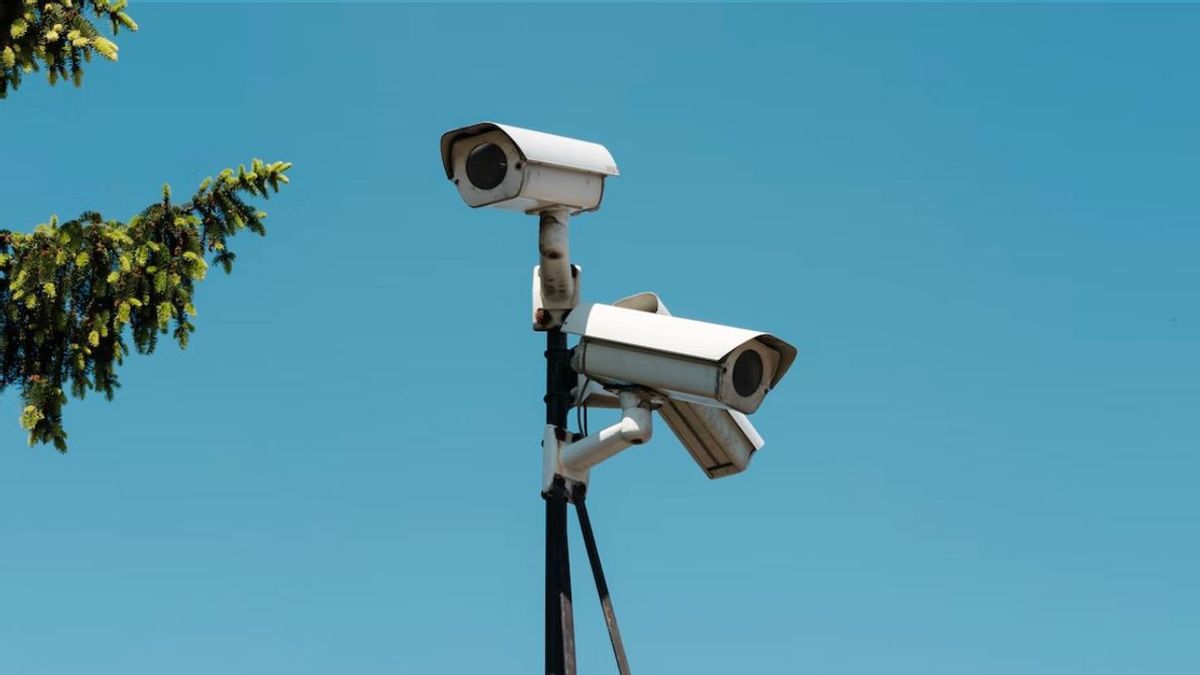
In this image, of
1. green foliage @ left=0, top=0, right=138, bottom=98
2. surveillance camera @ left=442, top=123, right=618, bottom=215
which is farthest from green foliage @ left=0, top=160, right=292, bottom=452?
surveillance camera @ left=442, top=123, right=618, bottom=215

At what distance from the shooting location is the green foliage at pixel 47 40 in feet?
34.3

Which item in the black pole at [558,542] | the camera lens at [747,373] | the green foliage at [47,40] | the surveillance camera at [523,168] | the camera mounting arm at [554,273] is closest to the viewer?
the black pole at [558,542]

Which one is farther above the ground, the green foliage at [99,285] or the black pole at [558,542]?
the green foliage at [99,285]

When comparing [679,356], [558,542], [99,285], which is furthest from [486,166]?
[99,285]

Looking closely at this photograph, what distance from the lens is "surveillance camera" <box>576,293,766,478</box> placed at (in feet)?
25.1

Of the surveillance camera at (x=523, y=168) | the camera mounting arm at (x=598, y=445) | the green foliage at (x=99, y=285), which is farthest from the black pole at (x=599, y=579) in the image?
the green foliage at (x=99, y=285)

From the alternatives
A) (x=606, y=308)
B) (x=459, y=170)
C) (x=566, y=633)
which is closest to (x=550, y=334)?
(x=606, y=308)

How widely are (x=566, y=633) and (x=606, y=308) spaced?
1268mm

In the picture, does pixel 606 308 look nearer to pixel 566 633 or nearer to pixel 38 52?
pixel 566 633

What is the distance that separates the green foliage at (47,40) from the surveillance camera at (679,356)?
4173 millimetres

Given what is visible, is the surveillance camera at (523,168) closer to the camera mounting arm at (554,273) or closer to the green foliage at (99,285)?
the camera mounting arm at (554,273)

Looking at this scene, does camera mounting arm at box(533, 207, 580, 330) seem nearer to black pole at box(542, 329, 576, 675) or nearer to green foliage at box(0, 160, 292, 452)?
black pole at box(542, 329, 576, 675)

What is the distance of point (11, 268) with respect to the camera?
10.7m

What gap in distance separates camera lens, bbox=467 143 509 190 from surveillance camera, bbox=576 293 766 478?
2.27ft
